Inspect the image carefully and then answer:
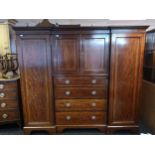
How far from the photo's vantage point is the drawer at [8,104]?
216 cm

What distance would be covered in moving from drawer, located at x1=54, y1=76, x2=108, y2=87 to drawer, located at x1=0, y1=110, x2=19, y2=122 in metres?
0.87

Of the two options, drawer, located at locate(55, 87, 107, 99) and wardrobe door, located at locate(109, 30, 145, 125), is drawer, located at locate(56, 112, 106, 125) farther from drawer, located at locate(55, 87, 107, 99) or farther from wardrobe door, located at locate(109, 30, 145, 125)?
drawer, located at locate(55, 87, 107, 99)

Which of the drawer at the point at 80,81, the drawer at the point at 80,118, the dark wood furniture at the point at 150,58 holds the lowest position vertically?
the drawer at the point at 80,118

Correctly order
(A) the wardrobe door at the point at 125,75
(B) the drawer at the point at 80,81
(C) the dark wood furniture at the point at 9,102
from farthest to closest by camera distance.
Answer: (C) the dark wood furniture at the point at 9,102 < (B) the drawer at the point at 80,81 < (A) the wardrobe door at the point at 125,75

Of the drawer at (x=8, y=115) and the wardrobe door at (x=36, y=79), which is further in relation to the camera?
the drawer at (x=8, y=115)

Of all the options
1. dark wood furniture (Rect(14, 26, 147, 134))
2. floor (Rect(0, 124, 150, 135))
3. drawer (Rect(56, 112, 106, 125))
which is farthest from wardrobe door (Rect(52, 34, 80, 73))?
floor (Rect(0, 124, 150, 135))

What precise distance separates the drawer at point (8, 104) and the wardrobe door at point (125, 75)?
1.46 m

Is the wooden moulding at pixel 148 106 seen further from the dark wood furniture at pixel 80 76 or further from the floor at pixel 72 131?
the dark wood furniture at pixel 80 76

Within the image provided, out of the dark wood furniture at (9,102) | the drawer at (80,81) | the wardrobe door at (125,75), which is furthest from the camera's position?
the dark wood furniture at (9,102)

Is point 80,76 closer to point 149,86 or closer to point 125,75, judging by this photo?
point 125,75

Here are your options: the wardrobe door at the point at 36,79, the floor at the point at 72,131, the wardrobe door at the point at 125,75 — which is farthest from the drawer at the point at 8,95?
the wardrobe door at the point at 125,75

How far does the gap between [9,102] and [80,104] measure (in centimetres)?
110
